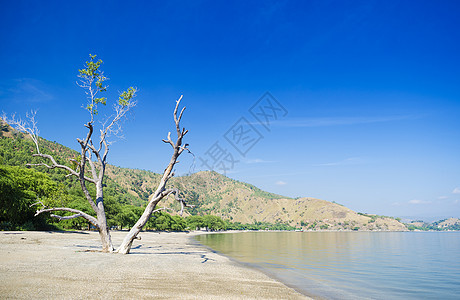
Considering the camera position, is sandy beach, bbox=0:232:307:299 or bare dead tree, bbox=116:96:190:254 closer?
sandy beach, bbox=0:232:307:299

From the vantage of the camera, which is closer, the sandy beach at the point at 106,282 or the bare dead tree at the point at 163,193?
the sandy beach at the point at 106,282

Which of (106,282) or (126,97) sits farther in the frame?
(126,97)

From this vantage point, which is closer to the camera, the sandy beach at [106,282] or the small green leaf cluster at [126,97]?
the sandy beach at [106,282]

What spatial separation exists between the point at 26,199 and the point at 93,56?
79.4 feet

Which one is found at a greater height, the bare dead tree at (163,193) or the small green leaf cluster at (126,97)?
the small green leaf cluster at (126,97)

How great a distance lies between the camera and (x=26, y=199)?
3578cm

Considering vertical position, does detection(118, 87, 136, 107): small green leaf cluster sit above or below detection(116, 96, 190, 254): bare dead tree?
above

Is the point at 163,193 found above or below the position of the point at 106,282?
above

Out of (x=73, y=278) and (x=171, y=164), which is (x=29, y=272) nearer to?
(x=73, y=278)

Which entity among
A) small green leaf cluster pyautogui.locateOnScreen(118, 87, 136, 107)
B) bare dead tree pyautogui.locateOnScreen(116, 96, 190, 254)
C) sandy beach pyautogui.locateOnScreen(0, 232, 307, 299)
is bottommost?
sandy beach pyautogui.locateOnScreen(0, 232, 307, 299)

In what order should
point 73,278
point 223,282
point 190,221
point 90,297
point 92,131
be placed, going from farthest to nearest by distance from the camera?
point 190,221
point 92,131
point 223,282
point 73,278
point 90,297

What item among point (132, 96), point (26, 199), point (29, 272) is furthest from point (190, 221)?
point (29, 272)

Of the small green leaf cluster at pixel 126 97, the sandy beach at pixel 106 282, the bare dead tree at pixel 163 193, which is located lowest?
the sandy beach at pixel 106 282

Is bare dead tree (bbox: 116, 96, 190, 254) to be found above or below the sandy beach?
above
